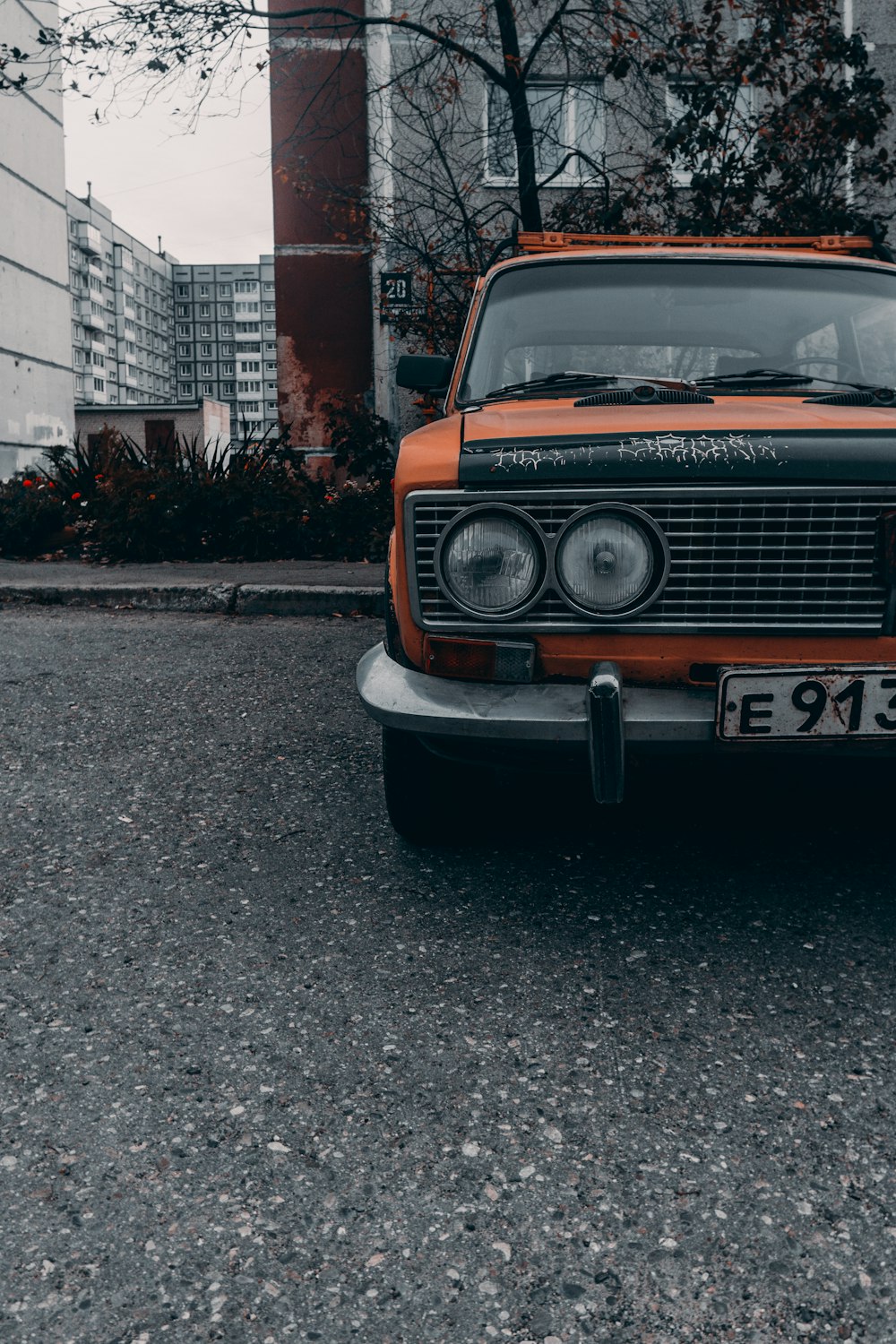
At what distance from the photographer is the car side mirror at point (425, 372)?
3.67 meters

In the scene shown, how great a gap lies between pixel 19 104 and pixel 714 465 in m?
19.1

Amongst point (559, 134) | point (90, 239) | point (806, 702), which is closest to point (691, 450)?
point (806, 702)

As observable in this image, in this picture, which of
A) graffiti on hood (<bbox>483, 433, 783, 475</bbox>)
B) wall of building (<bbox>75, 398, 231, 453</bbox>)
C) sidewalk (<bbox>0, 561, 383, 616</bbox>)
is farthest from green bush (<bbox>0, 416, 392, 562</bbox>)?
wall of building (<bbox>75, 398, 231, 453</bbox>)

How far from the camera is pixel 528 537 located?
2410mm

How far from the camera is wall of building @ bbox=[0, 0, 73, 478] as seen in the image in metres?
17.4

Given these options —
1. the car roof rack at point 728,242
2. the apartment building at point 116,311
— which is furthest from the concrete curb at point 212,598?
the apartment building at point 116,311

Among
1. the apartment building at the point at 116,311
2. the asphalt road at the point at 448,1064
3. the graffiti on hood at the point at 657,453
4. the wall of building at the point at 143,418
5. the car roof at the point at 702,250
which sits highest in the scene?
the apartment building at the point at 116,311

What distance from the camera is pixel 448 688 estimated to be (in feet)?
8.25

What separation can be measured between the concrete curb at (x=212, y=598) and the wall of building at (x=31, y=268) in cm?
1093

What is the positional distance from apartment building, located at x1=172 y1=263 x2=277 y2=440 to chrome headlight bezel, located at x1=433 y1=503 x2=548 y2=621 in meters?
124

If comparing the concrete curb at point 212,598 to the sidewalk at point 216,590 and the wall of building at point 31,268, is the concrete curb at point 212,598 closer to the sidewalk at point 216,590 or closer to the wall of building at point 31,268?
the sidewalk at point 216,590

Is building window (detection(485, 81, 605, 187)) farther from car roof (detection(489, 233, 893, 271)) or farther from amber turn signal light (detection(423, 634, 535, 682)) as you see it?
amber turn signal light (detection(423, 634, 535, 682))

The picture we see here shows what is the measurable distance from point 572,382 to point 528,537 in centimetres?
88

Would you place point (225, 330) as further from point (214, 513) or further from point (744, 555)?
point (744, 555)
